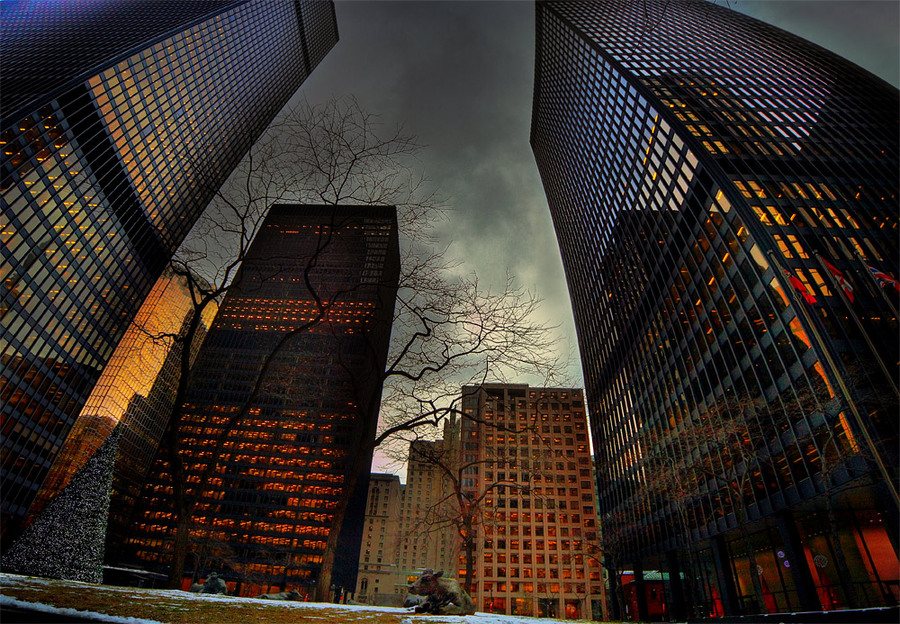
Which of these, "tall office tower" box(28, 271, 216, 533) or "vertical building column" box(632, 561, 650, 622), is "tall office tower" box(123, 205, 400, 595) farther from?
"vertical building column" box(632, 561, 650, 622)

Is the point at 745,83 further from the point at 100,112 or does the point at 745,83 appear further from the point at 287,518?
the point at 287,518

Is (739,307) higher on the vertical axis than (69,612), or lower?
higher

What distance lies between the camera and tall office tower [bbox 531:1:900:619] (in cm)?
3112

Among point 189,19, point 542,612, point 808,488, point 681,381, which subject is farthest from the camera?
point 542,612

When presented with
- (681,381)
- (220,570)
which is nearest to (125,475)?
(220,570)

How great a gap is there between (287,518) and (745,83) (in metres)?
143

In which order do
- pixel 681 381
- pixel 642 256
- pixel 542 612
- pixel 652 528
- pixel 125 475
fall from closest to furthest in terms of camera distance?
pixel 681 381 → pixel 652 528 → pixel 642 256 → pixel 542 612 → pixel 125 475

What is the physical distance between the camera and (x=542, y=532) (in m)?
102

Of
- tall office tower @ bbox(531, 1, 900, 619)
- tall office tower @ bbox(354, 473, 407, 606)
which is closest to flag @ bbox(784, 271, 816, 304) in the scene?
tall office tower @ bbox(531, 1, 900, 619)

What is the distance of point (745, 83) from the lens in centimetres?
5953

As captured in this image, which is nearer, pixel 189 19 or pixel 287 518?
pixel 189 19

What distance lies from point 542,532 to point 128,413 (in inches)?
4605

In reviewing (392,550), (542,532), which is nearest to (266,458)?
(392,550)

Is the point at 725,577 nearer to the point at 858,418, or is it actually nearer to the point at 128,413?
the point at 858,418
